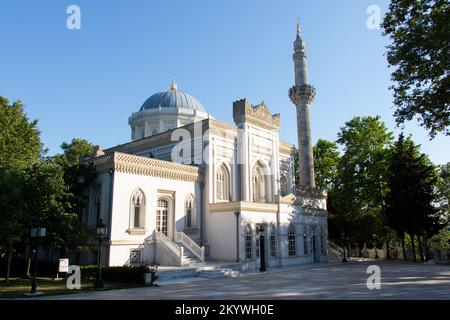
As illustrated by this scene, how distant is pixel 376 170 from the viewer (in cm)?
3569

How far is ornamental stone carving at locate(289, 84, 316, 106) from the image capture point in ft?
116

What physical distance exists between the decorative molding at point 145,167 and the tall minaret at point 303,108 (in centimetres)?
1211

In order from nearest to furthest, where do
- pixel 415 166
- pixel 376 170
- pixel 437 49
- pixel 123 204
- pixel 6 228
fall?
pixel 437 49 → pixel 6 228 → pixel 123 204 → pixel 415 166 → pixel 376 170

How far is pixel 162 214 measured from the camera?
24766mm

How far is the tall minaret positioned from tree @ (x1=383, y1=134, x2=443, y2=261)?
6.94 meters

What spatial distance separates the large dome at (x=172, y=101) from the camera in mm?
39781

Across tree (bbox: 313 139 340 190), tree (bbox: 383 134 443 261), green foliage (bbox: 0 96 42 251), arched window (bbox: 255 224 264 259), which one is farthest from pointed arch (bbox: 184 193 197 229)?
tree (bbox: 313 139 340 190)

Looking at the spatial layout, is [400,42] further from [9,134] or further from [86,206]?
[9,134]

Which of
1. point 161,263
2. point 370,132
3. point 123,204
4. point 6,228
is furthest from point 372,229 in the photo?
point 6,228

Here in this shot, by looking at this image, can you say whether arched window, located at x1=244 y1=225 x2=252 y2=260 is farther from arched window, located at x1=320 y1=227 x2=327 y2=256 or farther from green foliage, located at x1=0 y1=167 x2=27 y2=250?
green foliage, located at x1=0 y1=167 x2=27 y2=250

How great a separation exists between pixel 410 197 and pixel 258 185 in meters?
12.7

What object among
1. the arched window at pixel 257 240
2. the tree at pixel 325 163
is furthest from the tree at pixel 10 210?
the tree at pixel 325 163

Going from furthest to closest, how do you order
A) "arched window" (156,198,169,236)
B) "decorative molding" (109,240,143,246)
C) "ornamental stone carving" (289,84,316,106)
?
"ornamental stone carving" (289,84,316,106) → "arched window" (156,198,169,236) → "decorative molding" (109,240,143,246)

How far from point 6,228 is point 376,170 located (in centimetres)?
3062
